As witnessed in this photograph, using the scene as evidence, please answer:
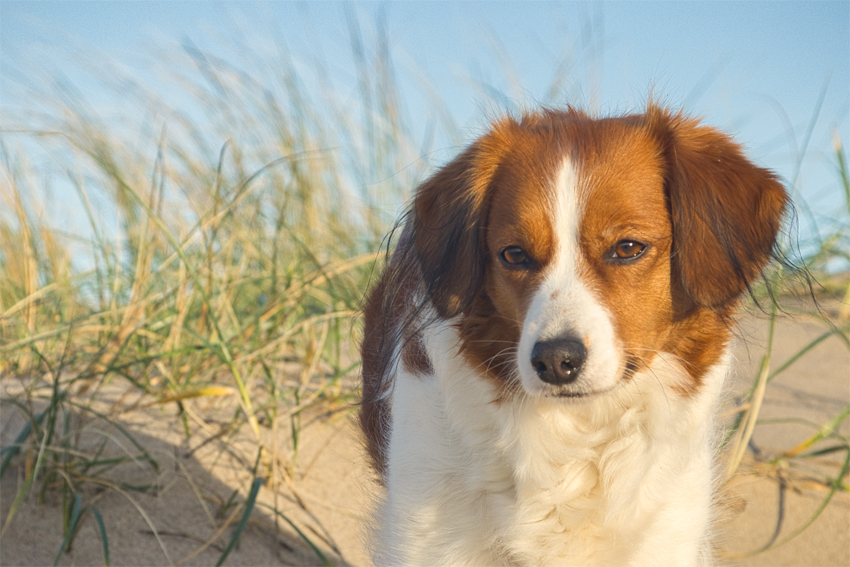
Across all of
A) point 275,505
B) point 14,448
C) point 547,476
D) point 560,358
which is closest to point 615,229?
point 560,358

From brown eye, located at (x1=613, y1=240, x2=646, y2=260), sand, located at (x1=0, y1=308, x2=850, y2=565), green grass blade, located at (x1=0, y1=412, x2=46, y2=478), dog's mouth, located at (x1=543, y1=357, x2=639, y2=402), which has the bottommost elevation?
sand, located at (x1=0, y1=308, x2=850, y2=565)

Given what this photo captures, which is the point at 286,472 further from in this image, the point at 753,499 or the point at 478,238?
the point at 753,499

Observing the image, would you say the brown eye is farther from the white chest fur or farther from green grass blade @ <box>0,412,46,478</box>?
green grass blade @ <box>0,412,46,478</box>

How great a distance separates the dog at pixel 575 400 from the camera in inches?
80.5

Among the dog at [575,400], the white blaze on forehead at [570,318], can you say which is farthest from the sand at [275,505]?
the white blaze on forehead at [570,318]

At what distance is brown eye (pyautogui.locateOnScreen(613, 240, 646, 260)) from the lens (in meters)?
1.99

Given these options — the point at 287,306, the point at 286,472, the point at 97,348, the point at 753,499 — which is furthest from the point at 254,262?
the point at 753,499

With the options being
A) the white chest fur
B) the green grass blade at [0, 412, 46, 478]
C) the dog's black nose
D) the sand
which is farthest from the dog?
the green grass blade at [0, 412, 46, 478]

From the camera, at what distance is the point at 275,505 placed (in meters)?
3.46

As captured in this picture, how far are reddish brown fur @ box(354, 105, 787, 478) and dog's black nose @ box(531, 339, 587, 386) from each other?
160 mm

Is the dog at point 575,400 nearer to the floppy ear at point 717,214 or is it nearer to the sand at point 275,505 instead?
the floppy ear at point 717,214

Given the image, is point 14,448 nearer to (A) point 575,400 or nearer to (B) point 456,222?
(B) point 456,222

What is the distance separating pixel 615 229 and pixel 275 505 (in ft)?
7.34

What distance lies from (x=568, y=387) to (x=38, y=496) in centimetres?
270
